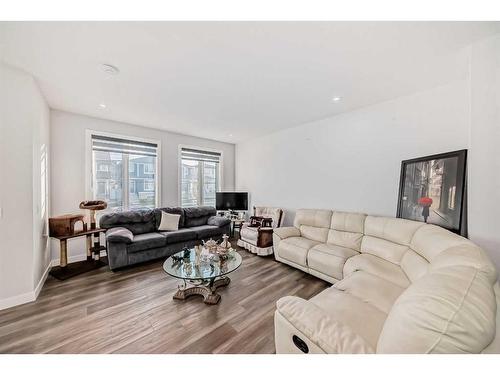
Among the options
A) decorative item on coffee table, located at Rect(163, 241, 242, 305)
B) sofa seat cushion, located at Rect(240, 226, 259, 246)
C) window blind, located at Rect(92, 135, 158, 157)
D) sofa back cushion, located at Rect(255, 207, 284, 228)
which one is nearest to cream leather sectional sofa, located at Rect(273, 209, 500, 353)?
sofa seat cushion, located at Rect(240, 226, 259, 246)

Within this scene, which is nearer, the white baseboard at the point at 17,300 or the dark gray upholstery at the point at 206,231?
the white baseboard at the point at 17,300

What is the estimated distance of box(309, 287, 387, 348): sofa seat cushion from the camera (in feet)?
4.04

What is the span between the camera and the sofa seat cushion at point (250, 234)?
3.70 meters

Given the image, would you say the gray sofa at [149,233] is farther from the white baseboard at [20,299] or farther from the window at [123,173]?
the white baseboard at [20,299]

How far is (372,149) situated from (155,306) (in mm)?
3722

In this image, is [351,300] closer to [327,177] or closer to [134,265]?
[327,177]

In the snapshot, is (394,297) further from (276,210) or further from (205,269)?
(276,210)

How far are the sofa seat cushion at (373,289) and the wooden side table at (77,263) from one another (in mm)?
3607

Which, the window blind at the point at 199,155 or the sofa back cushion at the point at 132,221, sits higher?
the window blind at the point at 199,155

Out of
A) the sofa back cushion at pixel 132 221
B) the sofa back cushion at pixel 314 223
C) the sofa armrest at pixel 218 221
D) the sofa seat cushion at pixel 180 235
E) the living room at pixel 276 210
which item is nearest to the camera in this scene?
the living room at pixel 276 210

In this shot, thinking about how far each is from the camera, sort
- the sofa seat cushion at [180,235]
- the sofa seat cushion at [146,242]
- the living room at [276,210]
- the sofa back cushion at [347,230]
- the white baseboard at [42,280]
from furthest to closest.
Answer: the sofa seat cushion at [180,235], the sofa seat cushion at [146,242], the sofa back cushion at [347,230], the white baseboard at [42,280], the living room at [276,210]

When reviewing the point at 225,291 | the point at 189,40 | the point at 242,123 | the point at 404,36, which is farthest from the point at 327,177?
the point at 189,40

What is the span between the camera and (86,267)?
3031 millimetres

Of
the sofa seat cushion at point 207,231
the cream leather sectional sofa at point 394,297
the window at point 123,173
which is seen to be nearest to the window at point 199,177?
the window at point 123,173
